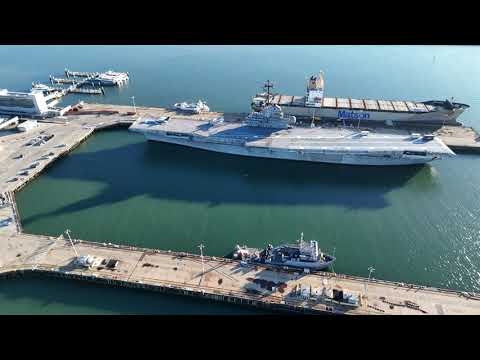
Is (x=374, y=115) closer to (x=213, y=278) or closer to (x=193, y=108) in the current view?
(x=193, y=108)

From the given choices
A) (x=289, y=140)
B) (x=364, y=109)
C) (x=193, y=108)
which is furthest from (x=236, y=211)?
(x=364, y=109)

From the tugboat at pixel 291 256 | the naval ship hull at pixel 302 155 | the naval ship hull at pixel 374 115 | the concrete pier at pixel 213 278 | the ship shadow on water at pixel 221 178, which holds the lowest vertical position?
the concrete pier at pixel 213 278

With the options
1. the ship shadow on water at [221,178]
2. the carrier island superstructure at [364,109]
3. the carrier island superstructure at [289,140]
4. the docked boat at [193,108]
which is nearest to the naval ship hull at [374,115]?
the carrier island superstructure at [364,109]

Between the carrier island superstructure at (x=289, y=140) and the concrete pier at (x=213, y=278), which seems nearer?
the concrete pier at (x=213, y=278)

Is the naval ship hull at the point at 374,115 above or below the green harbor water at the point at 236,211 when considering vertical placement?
above

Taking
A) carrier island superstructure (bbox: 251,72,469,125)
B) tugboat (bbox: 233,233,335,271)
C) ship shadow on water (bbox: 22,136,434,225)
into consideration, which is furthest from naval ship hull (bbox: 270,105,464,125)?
tugboat (bbox: 233,233,335,271)

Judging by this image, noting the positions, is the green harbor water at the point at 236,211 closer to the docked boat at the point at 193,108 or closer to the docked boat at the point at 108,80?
the docked boat at the point at 193,108

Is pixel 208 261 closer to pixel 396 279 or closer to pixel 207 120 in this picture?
pixel 396 279
